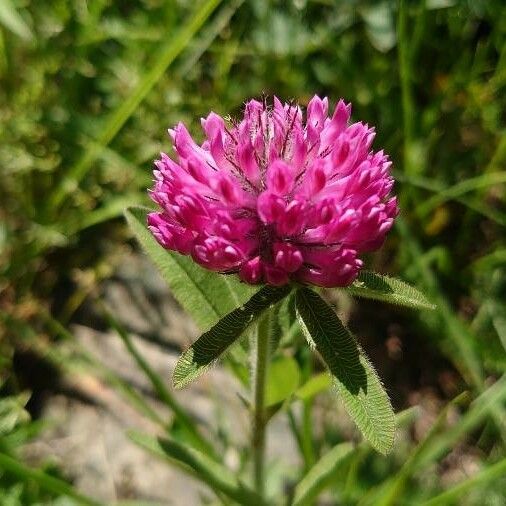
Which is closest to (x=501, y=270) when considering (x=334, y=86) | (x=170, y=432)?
(x=334, y=86)

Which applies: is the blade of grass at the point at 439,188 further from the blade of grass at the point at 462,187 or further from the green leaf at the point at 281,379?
the green leaf at the point at 281,379

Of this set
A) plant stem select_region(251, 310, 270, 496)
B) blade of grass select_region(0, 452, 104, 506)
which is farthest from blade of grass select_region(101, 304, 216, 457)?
blade of grass select_region(0, 452, 104, 506)

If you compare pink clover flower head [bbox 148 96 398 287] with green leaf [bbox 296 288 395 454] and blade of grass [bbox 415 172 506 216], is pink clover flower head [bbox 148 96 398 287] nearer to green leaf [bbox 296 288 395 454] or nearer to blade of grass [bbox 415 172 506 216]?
green leaf [bbox 296 288 395 454]

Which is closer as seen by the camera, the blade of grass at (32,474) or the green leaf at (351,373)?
the green leaf at (351,373)

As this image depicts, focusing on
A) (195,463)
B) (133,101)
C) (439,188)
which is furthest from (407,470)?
(133,101)

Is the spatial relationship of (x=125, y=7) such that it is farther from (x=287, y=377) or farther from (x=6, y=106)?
(x=287, y=377)

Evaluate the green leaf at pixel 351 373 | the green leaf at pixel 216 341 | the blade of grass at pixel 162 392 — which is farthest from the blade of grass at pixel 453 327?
the green leaf at pixel 216 341
